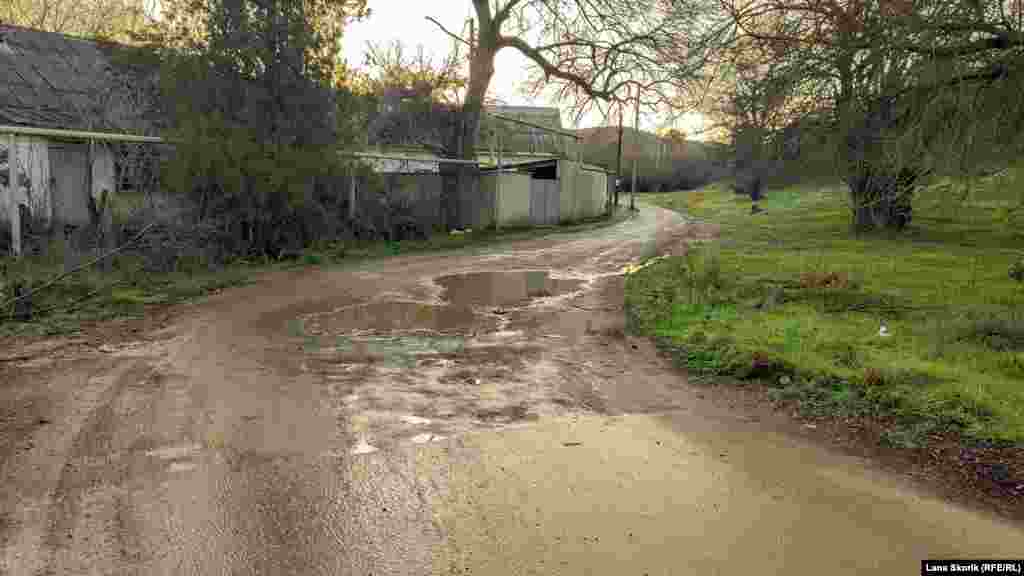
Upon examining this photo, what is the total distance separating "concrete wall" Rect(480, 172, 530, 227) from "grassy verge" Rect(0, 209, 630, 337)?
8370mm

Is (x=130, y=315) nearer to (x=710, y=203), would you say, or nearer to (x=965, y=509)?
(x=965, y=509)

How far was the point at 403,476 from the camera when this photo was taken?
13.7 ft

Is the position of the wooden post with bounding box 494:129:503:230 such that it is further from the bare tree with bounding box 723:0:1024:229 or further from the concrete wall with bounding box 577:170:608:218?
the bare tree with bounding box 723:0:1024:229

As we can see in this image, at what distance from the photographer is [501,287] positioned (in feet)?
38.5

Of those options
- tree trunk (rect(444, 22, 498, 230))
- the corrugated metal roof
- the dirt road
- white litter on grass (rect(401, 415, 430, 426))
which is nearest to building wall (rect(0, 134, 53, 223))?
the corrugated metal roof

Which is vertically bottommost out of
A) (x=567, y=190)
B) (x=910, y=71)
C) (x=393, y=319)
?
(x=393, y=319)

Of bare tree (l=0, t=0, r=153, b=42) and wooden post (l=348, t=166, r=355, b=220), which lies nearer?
wooden post (l=348, t=166, r=355, b=220)

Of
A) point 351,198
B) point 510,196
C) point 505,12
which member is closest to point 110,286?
point 351,198

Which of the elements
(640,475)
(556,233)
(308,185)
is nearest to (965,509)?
(640,475)

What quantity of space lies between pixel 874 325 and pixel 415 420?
239 inches

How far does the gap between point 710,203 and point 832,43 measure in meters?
45.1

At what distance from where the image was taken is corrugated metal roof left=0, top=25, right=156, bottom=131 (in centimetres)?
1538

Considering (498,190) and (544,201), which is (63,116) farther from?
(544,201)

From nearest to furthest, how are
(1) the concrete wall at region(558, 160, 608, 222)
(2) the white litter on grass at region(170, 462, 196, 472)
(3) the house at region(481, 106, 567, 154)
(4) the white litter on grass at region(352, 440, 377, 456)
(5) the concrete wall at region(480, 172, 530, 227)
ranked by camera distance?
1. (2) the white litter on grass at region(170, 462, 196, 472)
2. (4) the white litter on grass at region(352, 440, 377, 456)
3. (5) the concrete wall at region(480, 172, 530, 227)
4. (3) the house at region(481, 106, 567, 154)
5. (1) the concrete wall at region(558, 160, 608, 222)
